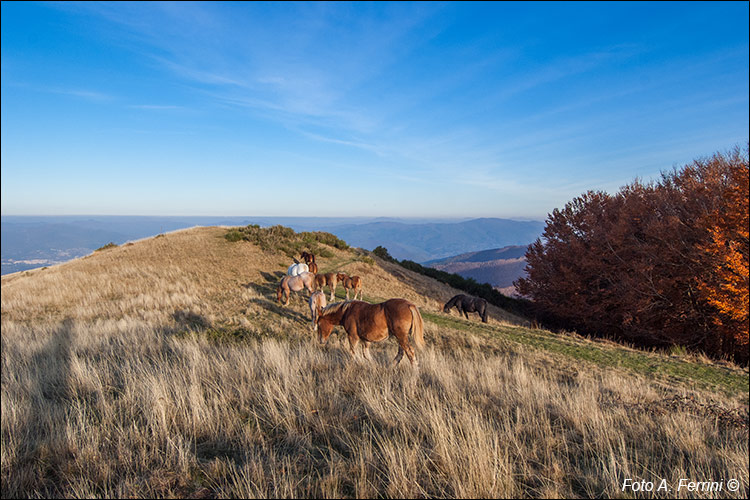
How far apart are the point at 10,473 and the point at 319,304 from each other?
305 inches

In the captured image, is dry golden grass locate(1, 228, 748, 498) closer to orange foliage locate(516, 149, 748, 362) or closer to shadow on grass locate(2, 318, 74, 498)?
shadow on grass locate(2, 318, 74, 498)

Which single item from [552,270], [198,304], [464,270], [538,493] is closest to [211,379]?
[538,493]

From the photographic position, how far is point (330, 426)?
3.99 meters

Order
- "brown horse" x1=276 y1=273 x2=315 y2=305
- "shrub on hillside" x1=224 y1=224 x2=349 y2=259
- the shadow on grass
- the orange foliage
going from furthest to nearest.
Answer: "shrub on hillside" x1=224 y1=224 x2=349 y2=259
the orange foliage
"brown horse" x1=276 y1=273 x2=315 y2=305
the shadow on grass

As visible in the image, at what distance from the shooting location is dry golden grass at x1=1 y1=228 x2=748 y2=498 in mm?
2879

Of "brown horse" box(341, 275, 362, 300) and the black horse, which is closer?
"brown horse" box(341, 275, 362, 300)

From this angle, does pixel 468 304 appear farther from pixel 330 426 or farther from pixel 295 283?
pixel 330 426

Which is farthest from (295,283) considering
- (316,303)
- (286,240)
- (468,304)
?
(286,240)

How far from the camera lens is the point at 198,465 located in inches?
125

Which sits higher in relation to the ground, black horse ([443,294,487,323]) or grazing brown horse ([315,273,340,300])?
grazing brown horse ([315,273,340,300])

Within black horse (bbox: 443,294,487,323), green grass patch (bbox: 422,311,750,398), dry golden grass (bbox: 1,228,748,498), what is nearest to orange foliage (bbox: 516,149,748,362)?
green grass patch (bbox: 422,311,750,398)

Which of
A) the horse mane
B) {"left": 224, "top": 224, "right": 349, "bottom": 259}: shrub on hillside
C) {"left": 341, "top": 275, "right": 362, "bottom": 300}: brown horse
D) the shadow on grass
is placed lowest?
the shadow on grass

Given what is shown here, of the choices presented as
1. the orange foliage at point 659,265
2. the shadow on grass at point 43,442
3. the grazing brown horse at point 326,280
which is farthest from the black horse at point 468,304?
the shadow on grass at point 43,442

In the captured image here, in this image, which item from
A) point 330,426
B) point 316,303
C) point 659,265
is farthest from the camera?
point 659,265
